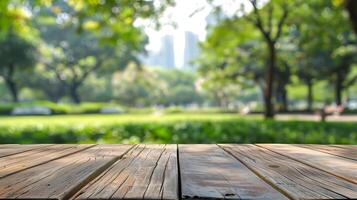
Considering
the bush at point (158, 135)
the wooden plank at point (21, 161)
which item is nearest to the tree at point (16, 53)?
the bush at point (158, 135)

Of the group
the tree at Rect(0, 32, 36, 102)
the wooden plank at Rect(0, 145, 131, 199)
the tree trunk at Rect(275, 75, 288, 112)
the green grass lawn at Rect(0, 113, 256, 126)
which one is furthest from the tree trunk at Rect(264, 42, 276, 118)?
the tree at Rect(0, 32, 36, 102)

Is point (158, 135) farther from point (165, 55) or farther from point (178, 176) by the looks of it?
point (165, 55)

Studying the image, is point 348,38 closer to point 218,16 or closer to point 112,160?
point 218,16

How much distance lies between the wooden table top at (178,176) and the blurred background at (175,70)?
15.6 ft

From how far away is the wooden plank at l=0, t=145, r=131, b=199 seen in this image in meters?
1.18

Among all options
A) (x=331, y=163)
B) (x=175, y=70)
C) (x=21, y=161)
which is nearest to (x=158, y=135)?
(x=21, y=161)

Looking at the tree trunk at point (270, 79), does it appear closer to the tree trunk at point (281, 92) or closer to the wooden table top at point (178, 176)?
the wooden table top at point (178, 176)

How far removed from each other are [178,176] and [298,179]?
0.47 m

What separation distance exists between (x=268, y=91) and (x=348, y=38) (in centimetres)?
1709

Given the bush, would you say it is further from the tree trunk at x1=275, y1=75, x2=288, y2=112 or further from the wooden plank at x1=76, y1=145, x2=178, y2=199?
the tree trunk at x1=275, y1=75, x2=288, y2=112

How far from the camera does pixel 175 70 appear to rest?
72.6 meters

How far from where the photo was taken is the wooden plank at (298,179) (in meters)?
1.19

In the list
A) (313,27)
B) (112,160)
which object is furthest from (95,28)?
(313,27)

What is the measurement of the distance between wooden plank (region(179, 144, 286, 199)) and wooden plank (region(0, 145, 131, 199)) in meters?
0.37
